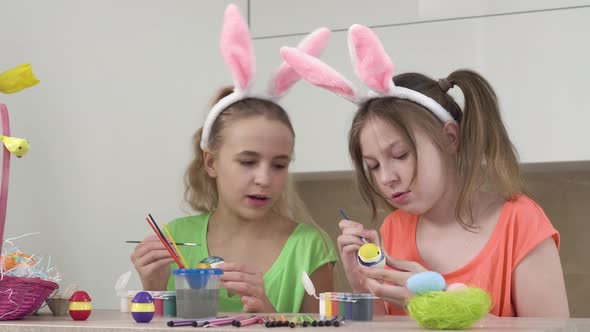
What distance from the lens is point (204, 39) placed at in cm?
197

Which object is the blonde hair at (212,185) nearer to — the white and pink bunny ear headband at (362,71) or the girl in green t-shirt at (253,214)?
the girl in green t-shirt at (253,214)

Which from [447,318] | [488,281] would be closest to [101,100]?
[488,281]

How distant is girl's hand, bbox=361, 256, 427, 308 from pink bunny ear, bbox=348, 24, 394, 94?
291mm

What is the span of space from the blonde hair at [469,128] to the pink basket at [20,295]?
1.89ft

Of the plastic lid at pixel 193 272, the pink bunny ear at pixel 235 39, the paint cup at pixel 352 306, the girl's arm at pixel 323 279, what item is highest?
the pink bunny ear at pixel 235 39

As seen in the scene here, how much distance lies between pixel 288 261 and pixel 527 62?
624mm

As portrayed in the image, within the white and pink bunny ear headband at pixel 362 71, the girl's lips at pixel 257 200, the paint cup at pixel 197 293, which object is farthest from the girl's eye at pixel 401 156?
the paint cup at pixel 197 293

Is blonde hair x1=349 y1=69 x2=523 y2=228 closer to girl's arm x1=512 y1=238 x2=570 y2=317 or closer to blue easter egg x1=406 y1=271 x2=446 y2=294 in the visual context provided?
girl's arm x1=512 y1=238 x2=570 y2=317

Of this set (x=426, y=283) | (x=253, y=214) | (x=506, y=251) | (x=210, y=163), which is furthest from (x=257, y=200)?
(x=426, y=283)

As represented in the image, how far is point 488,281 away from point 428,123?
0.89 ft

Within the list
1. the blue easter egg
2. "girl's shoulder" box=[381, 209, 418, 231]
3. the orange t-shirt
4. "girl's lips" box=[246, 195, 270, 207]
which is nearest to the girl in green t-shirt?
"girl's lips" box=[246, 195, 270, 207]

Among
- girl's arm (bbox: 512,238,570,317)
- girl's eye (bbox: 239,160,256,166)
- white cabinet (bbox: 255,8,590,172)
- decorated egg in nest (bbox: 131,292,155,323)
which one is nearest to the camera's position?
decorated egg in nest (bbox: 131,292,155,323)

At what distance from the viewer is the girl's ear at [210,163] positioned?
1.70 meters

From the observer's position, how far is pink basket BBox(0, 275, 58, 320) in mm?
1085
